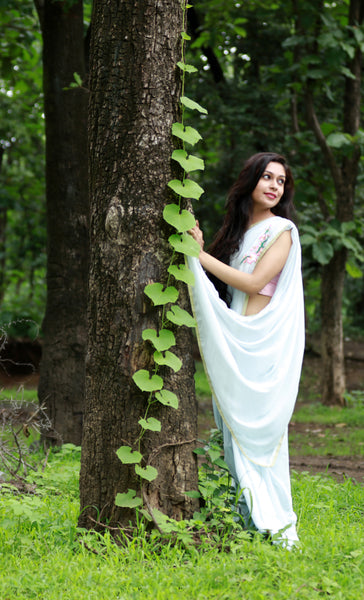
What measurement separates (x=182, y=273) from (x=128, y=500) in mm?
1048

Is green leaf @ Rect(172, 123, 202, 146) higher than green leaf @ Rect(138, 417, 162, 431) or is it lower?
higher

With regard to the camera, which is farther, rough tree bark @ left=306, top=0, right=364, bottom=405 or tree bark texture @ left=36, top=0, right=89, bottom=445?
rough tree bark @ left=306, top=0, right=364, bottom=405

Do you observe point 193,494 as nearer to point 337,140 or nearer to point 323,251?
point 323,251

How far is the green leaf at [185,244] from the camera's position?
2.78m

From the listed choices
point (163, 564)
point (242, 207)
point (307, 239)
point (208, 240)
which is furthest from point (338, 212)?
point (163, 564)

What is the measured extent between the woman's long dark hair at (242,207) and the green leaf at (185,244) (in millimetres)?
502

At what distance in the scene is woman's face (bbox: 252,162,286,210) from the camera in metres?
3.28

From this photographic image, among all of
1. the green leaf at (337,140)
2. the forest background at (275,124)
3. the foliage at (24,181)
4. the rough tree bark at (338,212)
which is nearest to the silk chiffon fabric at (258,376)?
the forest background at (275,124)

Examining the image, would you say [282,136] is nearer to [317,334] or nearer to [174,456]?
[317,334]

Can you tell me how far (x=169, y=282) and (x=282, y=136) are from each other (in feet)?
27.4

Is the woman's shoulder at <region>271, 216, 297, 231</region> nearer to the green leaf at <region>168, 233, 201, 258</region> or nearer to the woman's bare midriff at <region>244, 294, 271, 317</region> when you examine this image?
the woman's bare midriff at <region>244, 294, 271, 317</region>

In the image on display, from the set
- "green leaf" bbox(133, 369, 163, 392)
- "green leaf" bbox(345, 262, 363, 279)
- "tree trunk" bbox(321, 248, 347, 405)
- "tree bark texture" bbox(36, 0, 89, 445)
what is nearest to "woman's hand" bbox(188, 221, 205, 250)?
"green leaf" bbox(133, 369, 163, 392)

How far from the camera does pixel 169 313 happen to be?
2.81 m

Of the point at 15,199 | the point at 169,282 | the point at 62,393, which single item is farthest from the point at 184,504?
the point at 15,199
